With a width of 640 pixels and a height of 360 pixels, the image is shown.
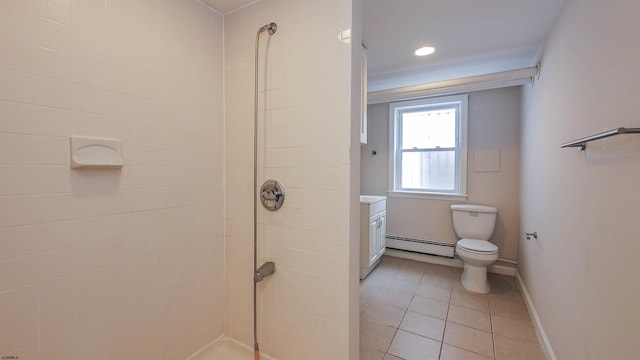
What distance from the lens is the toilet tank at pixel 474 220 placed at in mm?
2799

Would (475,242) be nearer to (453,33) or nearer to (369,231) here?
(369,231)

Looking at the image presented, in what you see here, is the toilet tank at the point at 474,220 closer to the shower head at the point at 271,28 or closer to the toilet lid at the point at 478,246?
the toilet lid at the point at 478,246

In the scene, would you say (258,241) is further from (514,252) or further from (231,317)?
(514,252)

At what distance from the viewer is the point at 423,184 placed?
11.1 feet

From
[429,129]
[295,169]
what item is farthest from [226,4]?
[429,129]

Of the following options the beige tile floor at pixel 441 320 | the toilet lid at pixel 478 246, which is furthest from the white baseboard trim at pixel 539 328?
the toilet lid at pixel 478 246

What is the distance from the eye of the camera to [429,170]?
132 inches

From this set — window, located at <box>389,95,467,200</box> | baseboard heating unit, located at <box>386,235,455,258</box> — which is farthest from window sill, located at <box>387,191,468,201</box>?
baseboard heating unit, located at <box>386,235,455,258</box>

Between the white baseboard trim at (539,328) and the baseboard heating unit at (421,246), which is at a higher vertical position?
the baseboard heating unit at (421,246)

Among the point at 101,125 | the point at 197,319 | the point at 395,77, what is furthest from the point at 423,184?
the point at 101,125

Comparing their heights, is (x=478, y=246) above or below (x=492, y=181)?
below

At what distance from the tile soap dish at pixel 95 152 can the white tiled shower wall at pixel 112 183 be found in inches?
1.2

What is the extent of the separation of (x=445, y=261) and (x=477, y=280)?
0.65 m

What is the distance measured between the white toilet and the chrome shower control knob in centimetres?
213
